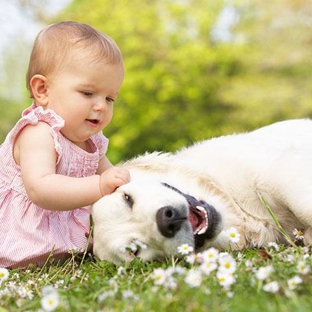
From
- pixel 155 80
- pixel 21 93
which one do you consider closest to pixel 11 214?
pixel 155 80

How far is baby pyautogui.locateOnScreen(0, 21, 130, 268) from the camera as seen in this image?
3.64 meters

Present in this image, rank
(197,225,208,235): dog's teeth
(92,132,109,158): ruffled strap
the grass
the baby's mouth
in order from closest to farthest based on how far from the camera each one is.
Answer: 1. the grass
2. (197,225,208,235): dog's teeth
3. the baby's mouth
4. (92,132,109,158): ruffled strap

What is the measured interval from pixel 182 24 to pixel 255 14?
2687 millimetres

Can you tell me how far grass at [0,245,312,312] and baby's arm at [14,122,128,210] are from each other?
58cm

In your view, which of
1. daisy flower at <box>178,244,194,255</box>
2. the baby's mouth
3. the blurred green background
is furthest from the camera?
the blurred green background

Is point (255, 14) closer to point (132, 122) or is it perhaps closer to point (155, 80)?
point (155, 80)

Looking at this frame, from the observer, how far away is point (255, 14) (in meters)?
20.8

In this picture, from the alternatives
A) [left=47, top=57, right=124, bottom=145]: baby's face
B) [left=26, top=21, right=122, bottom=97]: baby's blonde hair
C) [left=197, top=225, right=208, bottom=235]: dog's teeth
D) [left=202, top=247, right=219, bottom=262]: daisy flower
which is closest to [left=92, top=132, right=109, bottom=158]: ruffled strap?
[left=47, top=57, right=124, bottom=145]: baby's face

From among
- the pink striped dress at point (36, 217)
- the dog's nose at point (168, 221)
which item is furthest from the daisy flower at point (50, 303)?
the pink striped dress at point (36, 217)

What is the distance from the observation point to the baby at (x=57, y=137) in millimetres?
3637

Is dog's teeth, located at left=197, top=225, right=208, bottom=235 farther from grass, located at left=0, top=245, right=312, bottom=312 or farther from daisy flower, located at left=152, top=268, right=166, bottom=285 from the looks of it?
daisy flower, located at left=152, top=268, right=166, bottom=285

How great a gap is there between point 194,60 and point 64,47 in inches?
695

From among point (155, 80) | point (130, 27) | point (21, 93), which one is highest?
point (130, 27)

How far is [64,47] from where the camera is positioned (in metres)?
3.77
